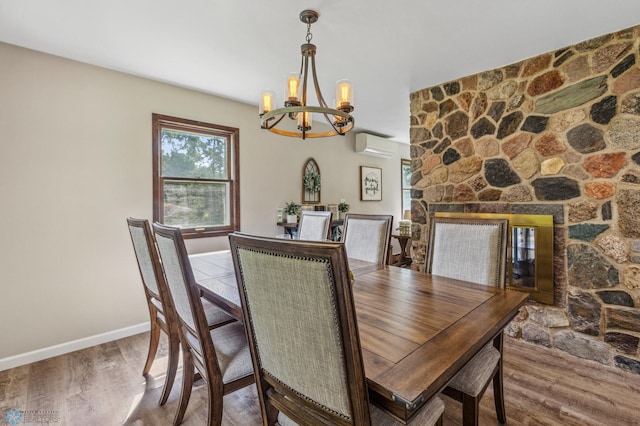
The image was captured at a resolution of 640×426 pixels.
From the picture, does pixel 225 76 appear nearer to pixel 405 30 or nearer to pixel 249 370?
pixel 405 30

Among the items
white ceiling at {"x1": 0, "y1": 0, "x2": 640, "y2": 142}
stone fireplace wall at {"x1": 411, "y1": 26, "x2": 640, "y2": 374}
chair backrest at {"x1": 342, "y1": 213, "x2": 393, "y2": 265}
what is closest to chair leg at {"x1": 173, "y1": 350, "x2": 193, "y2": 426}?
chair backrest at {"x1": 342, "y1": 213, "x2": 393, "y2": 265}

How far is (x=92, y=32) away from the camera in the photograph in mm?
2105

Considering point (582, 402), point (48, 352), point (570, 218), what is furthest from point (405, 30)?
point (48, 352)

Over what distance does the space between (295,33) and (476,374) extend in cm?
229

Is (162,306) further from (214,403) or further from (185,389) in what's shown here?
(214,403)

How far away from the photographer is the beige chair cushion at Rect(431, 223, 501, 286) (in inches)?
65.2

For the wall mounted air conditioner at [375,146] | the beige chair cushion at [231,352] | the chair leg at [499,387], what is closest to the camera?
the beige chair cushion at [231,352]

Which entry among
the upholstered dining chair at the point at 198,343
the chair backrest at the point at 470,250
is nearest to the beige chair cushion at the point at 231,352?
the upholstered dining chair at the point at 198,343

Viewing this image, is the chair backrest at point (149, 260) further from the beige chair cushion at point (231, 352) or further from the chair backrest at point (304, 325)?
the chair backrest at point (304, 325)

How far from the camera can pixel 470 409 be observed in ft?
4.07

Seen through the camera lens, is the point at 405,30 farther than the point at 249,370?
Yes

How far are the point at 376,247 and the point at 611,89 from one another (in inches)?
82.0

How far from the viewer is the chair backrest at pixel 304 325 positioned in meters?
0.74

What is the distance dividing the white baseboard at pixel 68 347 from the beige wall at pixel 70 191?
34 millimetres
